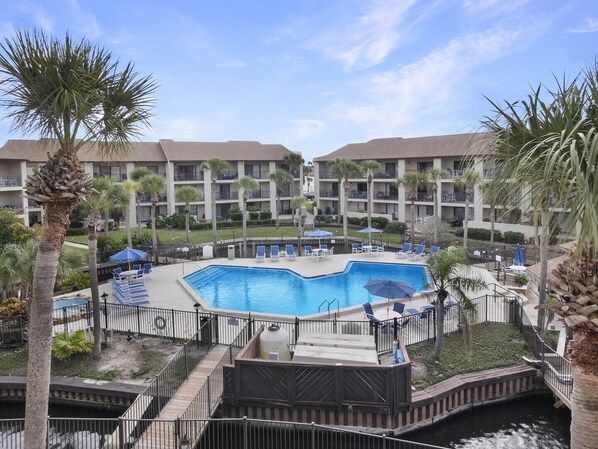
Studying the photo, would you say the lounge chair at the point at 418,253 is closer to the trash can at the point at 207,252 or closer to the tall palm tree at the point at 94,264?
the trash can at the point at 207,252

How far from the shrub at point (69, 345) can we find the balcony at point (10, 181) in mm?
26638

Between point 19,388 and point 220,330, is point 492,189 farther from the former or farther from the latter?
point 19,388

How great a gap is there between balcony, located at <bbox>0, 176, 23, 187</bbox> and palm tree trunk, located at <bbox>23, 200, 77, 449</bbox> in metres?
33.8

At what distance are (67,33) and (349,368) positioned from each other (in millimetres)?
9412

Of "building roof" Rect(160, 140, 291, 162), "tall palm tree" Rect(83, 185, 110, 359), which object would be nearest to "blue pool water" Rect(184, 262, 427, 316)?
"tall palm tree" Rect(83, 185, 110, 359)

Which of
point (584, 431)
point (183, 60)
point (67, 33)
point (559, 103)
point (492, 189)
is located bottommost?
point (584, 431)

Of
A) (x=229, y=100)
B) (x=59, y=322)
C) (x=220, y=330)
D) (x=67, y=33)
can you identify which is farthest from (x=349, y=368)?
(x=229, y=100)

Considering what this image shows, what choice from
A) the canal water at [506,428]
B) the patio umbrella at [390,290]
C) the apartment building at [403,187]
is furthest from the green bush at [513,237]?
the canal water at [506,428]

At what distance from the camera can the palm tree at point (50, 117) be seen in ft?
26.5

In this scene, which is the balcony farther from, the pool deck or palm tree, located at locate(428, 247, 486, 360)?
palm tree, located at locate(428, 247, 486, 360)

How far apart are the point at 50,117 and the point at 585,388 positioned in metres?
9.15

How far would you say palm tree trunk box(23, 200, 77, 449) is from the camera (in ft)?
26.7

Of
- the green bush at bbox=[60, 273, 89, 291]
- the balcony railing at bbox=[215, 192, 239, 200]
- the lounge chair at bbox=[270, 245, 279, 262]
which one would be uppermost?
the balcony railing at bbox=[215, 192, 239, 200]

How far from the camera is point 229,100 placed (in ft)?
106
